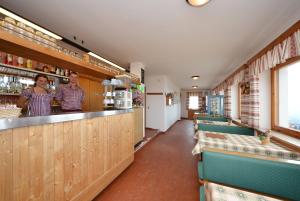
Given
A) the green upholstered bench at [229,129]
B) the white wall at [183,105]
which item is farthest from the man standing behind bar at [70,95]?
the white wall at [183,105]

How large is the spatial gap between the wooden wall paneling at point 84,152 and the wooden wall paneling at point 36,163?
0.47m

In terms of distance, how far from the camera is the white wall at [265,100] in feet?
9.50

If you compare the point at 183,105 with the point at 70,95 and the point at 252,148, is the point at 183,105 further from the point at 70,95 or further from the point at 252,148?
the point at 70,95

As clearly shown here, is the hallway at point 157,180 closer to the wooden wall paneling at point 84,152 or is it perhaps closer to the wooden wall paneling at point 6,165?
the wooden wall paneling at point 84,152

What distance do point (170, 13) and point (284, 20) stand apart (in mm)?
1660

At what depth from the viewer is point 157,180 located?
2.36 m

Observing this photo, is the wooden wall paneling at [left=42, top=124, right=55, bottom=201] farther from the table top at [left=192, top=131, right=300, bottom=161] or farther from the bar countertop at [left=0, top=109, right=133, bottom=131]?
the table top at [left=192, top=131, right=300, bottom=161]

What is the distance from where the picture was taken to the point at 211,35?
245 centimetres

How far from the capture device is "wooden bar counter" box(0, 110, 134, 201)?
105 centimetres

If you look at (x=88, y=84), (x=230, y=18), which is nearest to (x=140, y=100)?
A: (x=88, y=84)

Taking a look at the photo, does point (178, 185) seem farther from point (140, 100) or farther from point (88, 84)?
point (88, 84)

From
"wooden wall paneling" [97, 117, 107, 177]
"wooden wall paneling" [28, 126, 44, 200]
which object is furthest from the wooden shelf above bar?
"wooden wall paneling" [97, 117, 107, 177]

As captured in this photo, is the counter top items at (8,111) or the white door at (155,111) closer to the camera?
the counter top items at (8,111)

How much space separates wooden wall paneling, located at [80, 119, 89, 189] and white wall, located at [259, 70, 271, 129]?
140 inches
